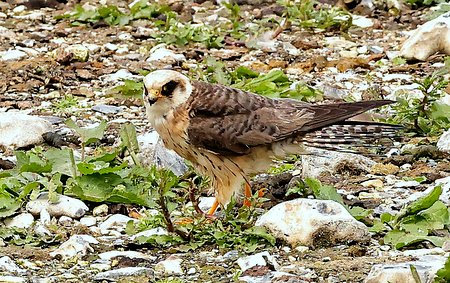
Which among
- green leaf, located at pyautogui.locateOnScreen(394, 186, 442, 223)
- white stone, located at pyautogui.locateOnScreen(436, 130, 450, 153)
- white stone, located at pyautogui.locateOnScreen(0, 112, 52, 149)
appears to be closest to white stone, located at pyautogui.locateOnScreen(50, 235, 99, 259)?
green leaf, located at pyautogui.locateOnScreen(394, 186, 442, 223)

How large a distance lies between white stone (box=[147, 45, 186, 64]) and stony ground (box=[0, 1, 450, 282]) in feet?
0.11

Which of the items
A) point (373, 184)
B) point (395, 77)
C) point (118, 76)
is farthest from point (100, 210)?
point (395, 77)

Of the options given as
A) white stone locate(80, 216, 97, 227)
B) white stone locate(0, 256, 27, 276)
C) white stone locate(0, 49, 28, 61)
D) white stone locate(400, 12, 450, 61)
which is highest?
white stone locate(0, 256, 27, 276)

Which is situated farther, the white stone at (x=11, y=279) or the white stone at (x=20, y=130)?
the white stone at (x=20, y=130)

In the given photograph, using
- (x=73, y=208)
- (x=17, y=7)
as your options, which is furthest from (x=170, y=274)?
(x=17, y=7)

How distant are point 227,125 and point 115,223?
96 cm

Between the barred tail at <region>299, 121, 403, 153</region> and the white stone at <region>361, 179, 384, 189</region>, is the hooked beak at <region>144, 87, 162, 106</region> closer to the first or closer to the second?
the barred tail at <region>299, 121, 403, 153</region>

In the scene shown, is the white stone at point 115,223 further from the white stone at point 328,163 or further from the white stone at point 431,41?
the white stone at point 431,41

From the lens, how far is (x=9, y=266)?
5.49 metres

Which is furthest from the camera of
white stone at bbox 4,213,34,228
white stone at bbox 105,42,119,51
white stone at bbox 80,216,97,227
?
white stone at bbox 105,42,119,51

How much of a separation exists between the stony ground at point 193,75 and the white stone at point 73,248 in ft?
0.09

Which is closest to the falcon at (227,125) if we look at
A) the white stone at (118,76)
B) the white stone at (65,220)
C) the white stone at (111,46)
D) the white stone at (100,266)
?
the white stone at (65,220)

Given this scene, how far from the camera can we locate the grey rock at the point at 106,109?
29.0 feet

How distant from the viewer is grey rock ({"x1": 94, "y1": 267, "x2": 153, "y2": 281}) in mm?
5348
